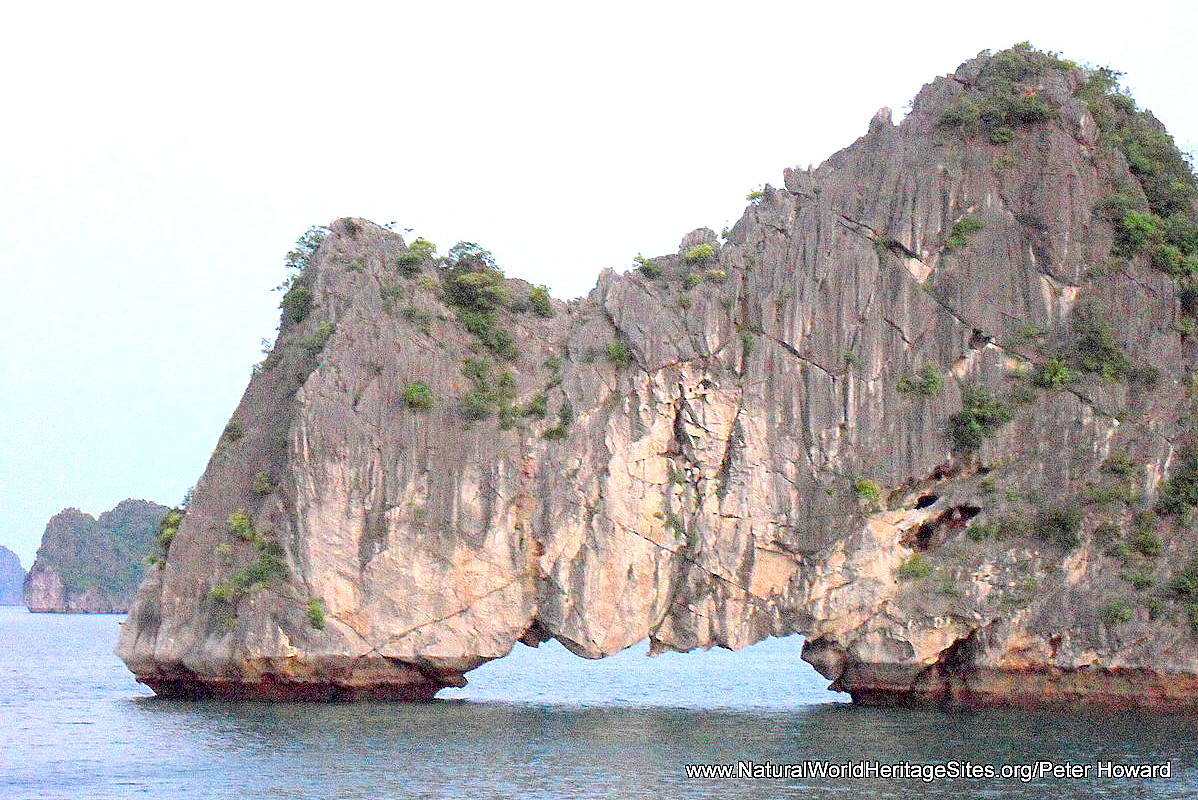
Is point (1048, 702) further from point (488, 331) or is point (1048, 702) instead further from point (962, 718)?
point (488, 331)

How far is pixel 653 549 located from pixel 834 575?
5.53 m

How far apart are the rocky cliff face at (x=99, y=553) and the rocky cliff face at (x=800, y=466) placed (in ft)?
425

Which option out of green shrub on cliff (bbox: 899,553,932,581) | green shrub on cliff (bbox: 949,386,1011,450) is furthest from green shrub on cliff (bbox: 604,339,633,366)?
green shrub on cliff (bbox: 899,553,932,581)

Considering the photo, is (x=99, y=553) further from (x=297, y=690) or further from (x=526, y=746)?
(x=526, y=746)

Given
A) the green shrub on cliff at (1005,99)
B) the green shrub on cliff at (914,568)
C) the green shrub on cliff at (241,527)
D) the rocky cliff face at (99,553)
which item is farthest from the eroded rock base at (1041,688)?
the rocky cliff face at (99,553)

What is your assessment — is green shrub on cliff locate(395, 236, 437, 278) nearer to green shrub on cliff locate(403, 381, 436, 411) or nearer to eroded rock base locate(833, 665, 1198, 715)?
green shrub on cliff locate(403, 381, 436, 411)

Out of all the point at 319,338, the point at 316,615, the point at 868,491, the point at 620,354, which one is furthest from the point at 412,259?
the point at 868,491

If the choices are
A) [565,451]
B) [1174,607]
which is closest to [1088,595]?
[1174,607]

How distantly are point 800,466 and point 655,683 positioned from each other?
22376mm

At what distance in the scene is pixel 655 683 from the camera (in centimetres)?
6456

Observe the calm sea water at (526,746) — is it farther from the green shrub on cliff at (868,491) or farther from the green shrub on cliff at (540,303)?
the green shrub on cliff at (540,303)

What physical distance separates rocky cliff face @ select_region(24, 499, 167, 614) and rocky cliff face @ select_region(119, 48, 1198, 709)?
129 m

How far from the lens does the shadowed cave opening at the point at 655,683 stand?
52281 mm

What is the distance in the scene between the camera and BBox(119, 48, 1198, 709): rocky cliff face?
142ft
